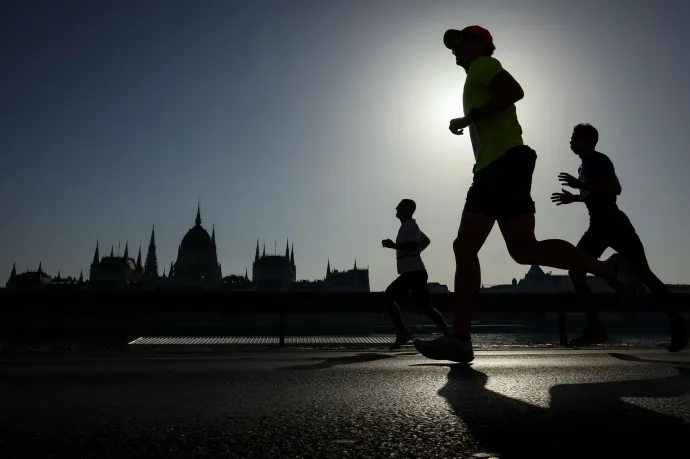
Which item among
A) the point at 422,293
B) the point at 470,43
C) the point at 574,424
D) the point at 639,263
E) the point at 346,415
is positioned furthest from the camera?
the point at 422,293

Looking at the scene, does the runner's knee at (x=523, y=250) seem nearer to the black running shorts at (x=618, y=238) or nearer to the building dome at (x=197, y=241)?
the black running shorts at (x=618, y=238)

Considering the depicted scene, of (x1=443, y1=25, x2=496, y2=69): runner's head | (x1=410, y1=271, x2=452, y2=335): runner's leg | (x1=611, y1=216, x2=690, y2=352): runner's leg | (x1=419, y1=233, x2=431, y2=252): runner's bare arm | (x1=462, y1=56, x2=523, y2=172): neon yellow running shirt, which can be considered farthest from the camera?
(x1=419, y1=233, x2=431, y2=252): runner's bare arm

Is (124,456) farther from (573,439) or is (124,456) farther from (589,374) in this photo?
(589,374)

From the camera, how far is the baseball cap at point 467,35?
358cm

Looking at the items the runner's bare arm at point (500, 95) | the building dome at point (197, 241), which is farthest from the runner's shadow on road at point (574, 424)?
the building dome at point (197, 241)

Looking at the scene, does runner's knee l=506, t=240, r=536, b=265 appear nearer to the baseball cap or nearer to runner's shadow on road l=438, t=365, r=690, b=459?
runner's shadow on road l=438, t=365, r=690, b=459

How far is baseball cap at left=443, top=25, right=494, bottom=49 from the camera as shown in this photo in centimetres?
358

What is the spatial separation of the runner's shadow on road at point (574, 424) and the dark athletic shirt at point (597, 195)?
2947 millimetres

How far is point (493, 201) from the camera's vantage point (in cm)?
324

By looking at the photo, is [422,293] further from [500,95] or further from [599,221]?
[500,95]

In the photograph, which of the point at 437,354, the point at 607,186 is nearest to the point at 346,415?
the point at 437,354

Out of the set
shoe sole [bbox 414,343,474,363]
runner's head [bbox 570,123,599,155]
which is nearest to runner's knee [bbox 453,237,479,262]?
shoe sole [bbox 414,343,474,363]

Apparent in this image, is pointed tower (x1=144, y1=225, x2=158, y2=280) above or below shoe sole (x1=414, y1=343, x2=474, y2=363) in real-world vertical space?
above

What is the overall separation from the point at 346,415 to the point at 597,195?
4035mm
